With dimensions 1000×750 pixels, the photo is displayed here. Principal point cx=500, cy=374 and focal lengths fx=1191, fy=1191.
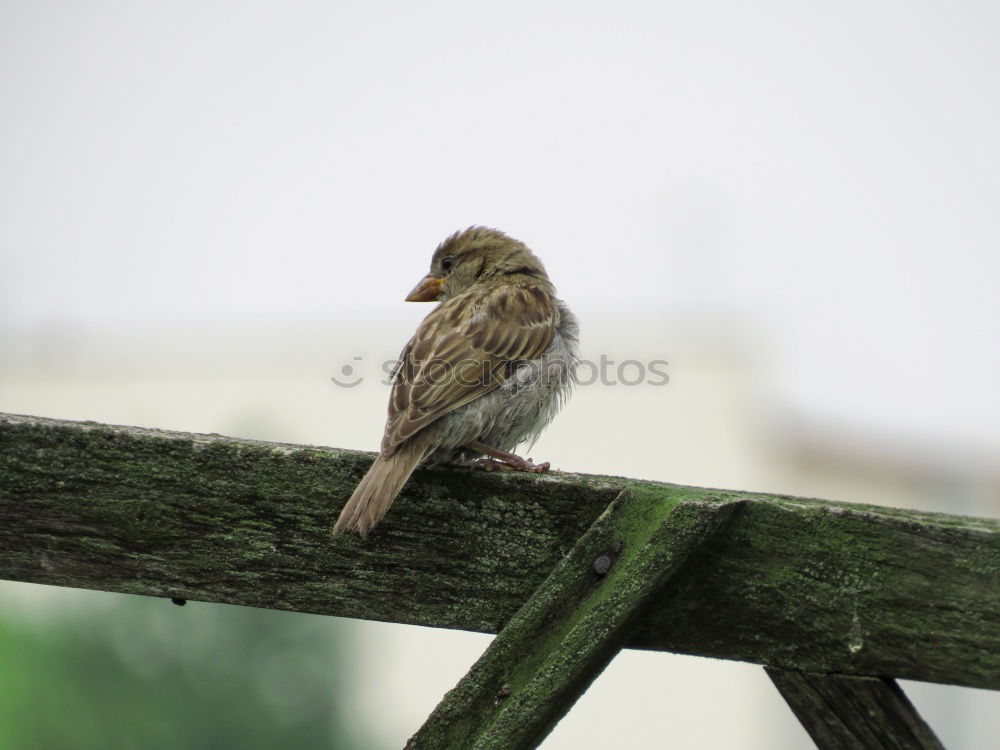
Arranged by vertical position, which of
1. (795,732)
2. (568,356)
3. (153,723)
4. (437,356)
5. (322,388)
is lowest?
(153,723)

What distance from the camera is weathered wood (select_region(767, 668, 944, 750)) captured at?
5.60 feet

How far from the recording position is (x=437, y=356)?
12.6 feet

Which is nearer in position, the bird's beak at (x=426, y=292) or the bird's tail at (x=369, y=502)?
the bird's tail at (x=369, y=502)

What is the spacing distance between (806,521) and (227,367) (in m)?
24.9

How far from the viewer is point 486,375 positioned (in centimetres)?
383

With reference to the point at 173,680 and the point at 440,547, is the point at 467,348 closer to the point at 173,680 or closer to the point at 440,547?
the point at 440,547

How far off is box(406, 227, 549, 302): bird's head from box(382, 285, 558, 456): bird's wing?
0.79 meters

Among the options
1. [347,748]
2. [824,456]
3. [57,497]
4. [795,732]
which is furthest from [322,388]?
[57,497]

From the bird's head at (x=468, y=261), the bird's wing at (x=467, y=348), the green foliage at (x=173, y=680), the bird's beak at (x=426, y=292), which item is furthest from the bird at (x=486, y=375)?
the green foliage at (x=173, y=680)

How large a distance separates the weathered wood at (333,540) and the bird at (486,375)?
2.17ft

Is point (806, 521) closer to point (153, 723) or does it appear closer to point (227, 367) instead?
point (153, 723)

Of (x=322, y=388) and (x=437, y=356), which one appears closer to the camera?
(x=437, y=356)

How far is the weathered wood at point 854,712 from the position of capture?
1.71m

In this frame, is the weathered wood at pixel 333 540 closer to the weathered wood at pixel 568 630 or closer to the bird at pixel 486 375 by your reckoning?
the weathered wood at pixel 568 630
